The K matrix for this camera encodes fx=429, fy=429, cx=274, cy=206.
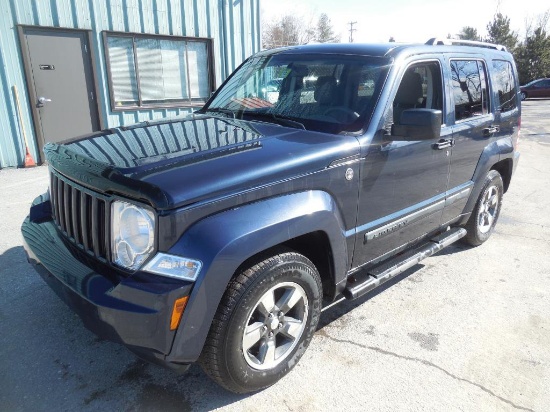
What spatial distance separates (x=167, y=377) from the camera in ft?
8.64

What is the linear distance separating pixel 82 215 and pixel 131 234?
18.2 inches

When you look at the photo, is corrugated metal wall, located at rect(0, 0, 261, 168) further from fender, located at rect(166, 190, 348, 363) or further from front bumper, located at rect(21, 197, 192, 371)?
fender, located at rect(166, 190, 348, 363)

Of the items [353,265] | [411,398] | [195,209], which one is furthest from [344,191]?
[411,398]

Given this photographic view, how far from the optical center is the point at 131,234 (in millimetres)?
2074

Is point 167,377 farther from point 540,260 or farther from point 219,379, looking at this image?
point 540,260

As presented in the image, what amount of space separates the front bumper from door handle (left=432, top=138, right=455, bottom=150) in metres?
2.32

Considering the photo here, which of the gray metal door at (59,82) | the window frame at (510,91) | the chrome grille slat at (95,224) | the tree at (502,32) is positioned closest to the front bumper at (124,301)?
the chrome grille slat at (95,224)

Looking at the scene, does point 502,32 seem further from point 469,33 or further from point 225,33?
point 225,33

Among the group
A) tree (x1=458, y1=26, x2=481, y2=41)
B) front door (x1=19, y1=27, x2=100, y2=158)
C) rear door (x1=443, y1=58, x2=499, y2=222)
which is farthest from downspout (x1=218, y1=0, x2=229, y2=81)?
tree (x1=458, y1=26, x2=481, y2=41)

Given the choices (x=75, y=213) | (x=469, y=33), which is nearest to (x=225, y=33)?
(x=75, y=213)

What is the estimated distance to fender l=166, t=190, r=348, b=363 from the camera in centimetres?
200

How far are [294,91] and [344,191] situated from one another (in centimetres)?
105

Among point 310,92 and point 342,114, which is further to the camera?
point 310,92

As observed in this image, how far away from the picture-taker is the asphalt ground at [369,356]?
8.02 ft
